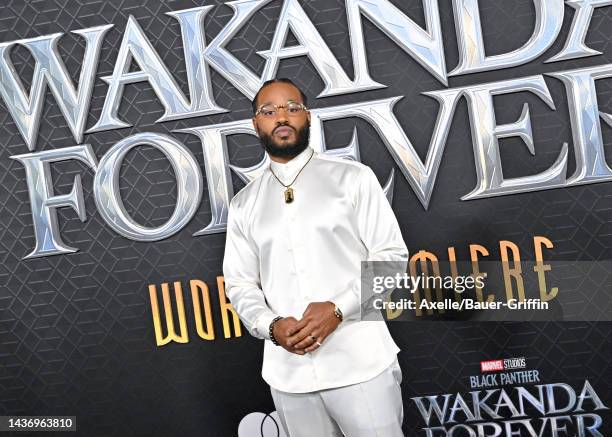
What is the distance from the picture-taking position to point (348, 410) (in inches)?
84.7

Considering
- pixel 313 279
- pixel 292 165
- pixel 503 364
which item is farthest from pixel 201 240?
pixel 503 364

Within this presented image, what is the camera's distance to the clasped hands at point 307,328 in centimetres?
210

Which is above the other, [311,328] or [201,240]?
[201,240]

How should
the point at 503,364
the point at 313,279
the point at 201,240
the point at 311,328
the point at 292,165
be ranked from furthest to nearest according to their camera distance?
the point at 201,240
the point at 503,364
the point at 292,165
the point at 313,279
the point at 311,328

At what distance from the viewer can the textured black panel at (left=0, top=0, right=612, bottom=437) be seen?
3.08m

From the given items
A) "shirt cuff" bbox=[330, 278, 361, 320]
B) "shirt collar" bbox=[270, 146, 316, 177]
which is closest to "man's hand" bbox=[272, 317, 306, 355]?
"shirt cuff" bbox=[330, 278, 361, 320]

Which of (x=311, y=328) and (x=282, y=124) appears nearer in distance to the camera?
(x=311, y=328)

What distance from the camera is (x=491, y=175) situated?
306 centimetres

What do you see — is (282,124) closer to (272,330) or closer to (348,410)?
(272,330)

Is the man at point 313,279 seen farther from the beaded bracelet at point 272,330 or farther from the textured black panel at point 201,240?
the textured black panel at point 201,240

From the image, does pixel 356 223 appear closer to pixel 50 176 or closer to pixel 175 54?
pixel 175 54

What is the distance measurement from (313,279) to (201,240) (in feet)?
3.66

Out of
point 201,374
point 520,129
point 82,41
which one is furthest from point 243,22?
point 201,374

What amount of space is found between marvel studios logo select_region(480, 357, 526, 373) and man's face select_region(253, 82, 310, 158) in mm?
1365
